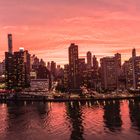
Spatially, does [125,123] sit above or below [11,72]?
below

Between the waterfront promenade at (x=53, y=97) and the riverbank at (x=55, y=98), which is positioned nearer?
the riverbank at (x=55, y=98)

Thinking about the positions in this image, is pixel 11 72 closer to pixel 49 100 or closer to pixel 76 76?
pixel 76 76

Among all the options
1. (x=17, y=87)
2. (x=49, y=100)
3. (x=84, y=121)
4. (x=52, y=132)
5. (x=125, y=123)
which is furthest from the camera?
(x=17, y=87)

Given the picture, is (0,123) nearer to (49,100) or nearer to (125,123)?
(125,123)

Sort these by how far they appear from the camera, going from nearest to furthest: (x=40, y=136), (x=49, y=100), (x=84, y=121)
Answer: (x=40, y=136) < (x=84, y=121) < (x=49, y=100)

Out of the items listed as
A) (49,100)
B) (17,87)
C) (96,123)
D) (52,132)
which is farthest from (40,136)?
(17,87)

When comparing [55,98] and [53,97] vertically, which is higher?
[53,97]

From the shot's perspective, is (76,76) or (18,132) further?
(76,76)

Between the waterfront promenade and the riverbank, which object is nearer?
the riverbank

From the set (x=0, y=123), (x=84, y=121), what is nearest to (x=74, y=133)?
(x=84, y=121)

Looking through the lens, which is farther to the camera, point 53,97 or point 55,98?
point 53,97
